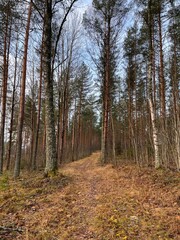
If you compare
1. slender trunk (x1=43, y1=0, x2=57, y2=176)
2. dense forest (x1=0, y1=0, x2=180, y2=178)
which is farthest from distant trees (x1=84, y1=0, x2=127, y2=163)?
slender trunk (x1=43, y1=0, x2=57, y2=176)

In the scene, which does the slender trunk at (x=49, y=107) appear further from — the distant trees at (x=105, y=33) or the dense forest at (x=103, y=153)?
the distant trees at (x=105, y=33)

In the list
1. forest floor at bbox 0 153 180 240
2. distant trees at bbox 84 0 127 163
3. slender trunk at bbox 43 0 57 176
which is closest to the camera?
forest floor at bbox 0 153 180 240

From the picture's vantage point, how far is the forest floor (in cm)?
270

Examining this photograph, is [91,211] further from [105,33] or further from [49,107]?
[105,33]

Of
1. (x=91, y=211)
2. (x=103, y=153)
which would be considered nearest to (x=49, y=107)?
(x=91, y=211)

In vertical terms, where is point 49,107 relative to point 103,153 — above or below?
above

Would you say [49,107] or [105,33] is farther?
[105,33]

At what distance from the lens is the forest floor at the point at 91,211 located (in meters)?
2.70

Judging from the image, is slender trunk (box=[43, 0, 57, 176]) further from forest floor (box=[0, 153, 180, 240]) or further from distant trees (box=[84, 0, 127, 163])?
distant trees (box=[84, 0, 127, 163])

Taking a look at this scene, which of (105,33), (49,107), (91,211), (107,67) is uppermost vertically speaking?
(105,33)

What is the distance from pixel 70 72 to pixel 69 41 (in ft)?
8.87

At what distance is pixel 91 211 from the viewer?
3.59 meters

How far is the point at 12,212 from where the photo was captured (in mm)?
3568

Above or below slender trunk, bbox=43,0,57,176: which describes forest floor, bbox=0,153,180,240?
below
